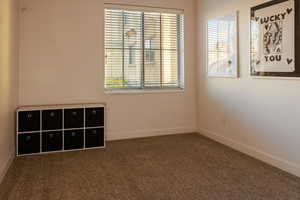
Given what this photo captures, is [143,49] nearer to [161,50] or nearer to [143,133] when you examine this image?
[161,50]

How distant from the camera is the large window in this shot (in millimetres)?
4535

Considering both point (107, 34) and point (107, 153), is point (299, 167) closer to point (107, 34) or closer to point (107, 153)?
point (107, 153)

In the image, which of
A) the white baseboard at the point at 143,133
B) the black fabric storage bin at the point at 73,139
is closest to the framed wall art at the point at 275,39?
the white baseboard at the point at 143,133

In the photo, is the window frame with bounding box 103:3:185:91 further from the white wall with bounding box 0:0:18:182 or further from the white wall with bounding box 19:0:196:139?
the white wall with bounding box 0:0:18:182

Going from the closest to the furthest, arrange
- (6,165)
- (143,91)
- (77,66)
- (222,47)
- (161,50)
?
(6,165) → (222,47) → (77,66) → (143,91) → (161,50)

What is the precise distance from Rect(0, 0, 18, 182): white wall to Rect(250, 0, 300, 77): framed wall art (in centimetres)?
312

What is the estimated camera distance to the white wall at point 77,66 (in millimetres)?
4012

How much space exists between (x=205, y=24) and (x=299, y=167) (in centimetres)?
281

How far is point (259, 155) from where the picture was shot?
3.41m

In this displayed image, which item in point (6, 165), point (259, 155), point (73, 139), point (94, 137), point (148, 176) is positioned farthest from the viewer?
point (94, 137)

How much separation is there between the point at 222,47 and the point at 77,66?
2.42 meters

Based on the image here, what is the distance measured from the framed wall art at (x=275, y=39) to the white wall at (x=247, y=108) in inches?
4.6

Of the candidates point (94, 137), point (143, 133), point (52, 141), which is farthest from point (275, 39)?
point (52, 141)

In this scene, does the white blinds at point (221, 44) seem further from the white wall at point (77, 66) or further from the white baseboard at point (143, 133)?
the white baseboard at point (143, 133)
